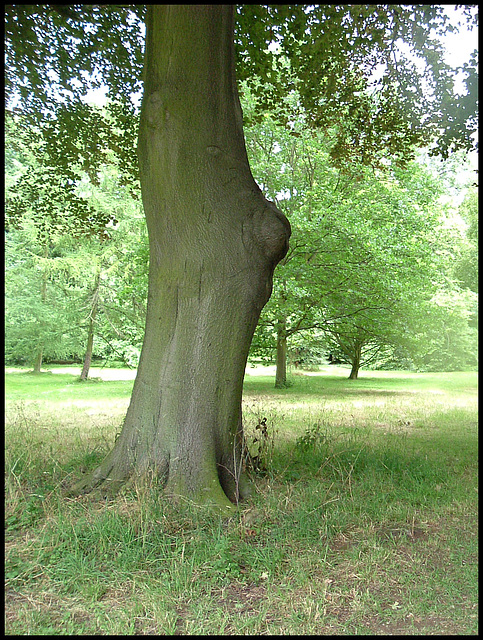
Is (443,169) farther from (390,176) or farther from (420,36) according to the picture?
(420,36)

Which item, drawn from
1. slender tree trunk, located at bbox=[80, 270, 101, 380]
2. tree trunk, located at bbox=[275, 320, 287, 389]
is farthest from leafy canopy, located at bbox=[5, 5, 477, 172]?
slender tree trunk, located at bbox=[80, 270, 101, 380]

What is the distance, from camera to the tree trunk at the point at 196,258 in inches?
179

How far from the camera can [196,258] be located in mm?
4648

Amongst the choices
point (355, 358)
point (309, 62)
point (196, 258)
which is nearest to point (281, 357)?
point (355, 358)

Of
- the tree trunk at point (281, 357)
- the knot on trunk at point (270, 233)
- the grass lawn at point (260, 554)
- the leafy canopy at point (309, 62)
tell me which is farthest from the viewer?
the tree trunk at point (281, 357)

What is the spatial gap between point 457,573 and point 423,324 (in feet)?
45.3

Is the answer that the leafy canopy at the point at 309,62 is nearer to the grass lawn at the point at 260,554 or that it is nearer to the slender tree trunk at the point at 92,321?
the grass lawn at the point at 260,554

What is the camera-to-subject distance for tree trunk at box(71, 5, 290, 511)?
4547mm

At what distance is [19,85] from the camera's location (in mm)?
8375

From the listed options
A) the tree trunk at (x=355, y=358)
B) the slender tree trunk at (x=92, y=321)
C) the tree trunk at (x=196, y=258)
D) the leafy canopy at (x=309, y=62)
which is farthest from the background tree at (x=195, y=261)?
the tree trunk at (x=355, y=358)

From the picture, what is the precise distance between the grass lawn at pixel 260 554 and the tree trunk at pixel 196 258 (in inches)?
23.8

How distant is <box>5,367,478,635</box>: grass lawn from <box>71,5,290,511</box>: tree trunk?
1.98ft

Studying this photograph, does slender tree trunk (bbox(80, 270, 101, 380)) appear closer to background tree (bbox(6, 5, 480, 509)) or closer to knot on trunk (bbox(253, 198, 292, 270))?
background tree (bbox(6, 5, 480, 509))

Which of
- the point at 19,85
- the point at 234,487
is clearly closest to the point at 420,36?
the point at 19,85
